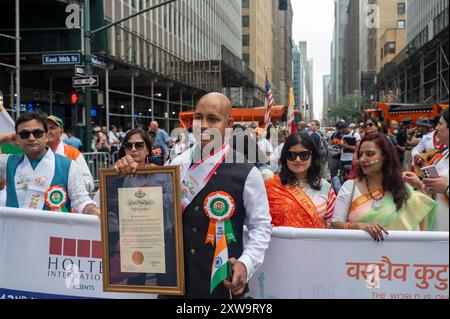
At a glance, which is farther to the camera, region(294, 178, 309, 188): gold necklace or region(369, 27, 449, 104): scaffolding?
region(369, 27, 449, 104): scaffolding

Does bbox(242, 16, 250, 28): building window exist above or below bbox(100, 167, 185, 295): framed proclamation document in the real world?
above

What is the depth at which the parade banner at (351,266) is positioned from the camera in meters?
3.03

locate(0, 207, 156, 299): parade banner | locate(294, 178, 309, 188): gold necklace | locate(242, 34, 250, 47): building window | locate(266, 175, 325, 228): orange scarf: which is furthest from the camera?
locate(242, 34, 250, 47): building window

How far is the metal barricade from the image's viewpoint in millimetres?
14333

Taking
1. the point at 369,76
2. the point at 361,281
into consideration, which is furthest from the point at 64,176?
the point at 369,76

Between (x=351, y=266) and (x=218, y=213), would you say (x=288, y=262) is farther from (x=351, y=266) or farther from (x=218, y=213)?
(x=218, y=213)

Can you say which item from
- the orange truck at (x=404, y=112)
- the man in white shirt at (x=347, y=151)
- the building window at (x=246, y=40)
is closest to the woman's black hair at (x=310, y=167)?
the man in white shirt at (x=347, y=151)

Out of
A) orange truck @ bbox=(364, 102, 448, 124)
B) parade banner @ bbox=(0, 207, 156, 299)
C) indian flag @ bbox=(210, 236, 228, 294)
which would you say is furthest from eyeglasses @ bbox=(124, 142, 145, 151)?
orange truck @ bbox=(364, 102, 448, 124)

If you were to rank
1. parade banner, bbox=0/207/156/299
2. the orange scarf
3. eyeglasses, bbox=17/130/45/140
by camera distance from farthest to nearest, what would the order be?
eyeglasses, bbox=17/130/45/140 < the orange scarf < parade banner, bbox=0/207/156/299

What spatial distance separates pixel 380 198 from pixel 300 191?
629mm

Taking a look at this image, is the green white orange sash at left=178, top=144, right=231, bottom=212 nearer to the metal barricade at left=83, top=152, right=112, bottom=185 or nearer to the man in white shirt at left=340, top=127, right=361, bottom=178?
the man in white shirt at left=340, top=127, right=361, bottom=178

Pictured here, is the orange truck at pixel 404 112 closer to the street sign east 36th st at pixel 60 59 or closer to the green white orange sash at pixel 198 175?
the street sign east 36th st at pixel 60 59

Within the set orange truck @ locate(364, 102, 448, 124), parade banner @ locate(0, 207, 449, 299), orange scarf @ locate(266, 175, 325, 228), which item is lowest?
parade banner @ locate(0, 207, 449, 299)

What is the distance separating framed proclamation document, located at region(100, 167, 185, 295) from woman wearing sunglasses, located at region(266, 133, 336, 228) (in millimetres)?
1145
